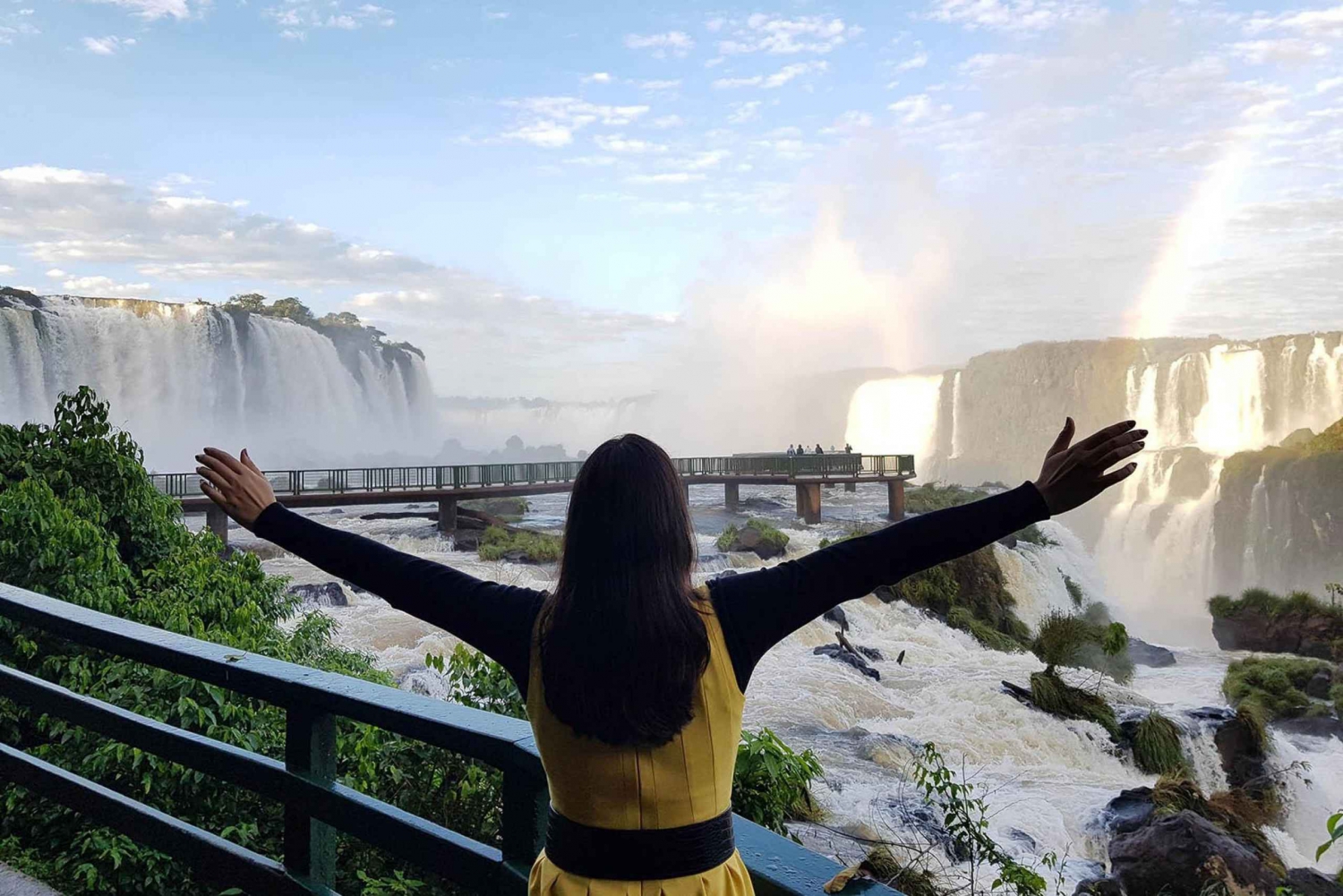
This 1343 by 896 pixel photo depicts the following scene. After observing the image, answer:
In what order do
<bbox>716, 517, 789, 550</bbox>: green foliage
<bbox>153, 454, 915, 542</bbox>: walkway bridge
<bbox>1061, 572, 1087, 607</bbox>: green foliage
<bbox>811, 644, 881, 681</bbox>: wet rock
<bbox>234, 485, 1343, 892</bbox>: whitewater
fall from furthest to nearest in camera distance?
1. <bbox>1061, 572, 1087, 607</bbox>: green foliage
2. <bbox>716, 517, 789, 550</bbox>: green foliage
3. <bbox>153, 454, 915, 542</bbox>: walkway bridge
4. <bbox>811, 644, 881, 681</bbox>: wet rock
5. <bbox>234, 485, 1343, 892</bbox>: whitewater

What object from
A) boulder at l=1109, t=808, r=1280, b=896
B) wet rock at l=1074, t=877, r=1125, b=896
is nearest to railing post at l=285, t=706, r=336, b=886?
wet rock at l=1074, t=877, r=1125, b=896

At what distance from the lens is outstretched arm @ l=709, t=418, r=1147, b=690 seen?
96 cm

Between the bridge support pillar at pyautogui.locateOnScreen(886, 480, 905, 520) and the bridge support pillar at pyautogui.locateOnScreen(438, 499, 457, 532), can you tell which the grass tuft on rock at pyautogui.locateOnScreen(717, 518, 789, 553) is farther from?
the bridge support pillar at pyautogui.locateOnScreen(886, 480, 905, 520)

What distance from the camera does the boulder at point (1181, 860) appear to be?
22.0 feet

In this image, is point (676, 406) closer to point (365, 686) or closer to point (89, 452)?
point (89, 452)

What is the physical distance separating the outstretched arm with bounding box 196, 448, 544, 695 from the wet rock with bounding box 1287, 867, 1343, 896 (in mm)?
8341

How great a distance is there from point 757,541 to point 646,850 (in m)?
16.0

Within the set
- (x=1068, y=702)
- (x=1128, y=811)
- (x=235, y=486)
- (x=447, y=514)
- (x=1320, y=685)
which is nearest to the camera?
(x=235, y=486)

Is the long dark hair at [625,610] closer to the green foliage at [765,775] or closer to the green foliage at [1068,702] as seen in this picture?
the green foliage at [765,775]

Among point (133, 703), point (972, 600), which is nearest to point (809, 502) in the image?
point (972, 600)

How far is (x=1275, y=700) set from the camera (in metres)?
13.1

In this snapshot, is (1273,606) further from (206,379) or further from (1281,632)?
(206,379)

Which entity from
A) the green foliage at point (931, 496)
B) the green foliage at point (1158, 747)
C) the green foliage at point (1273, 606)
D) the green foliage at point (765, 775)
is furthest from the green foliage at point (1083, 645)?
the green foliage at point (765, 775)

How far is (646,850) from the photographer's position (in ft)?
3.03
